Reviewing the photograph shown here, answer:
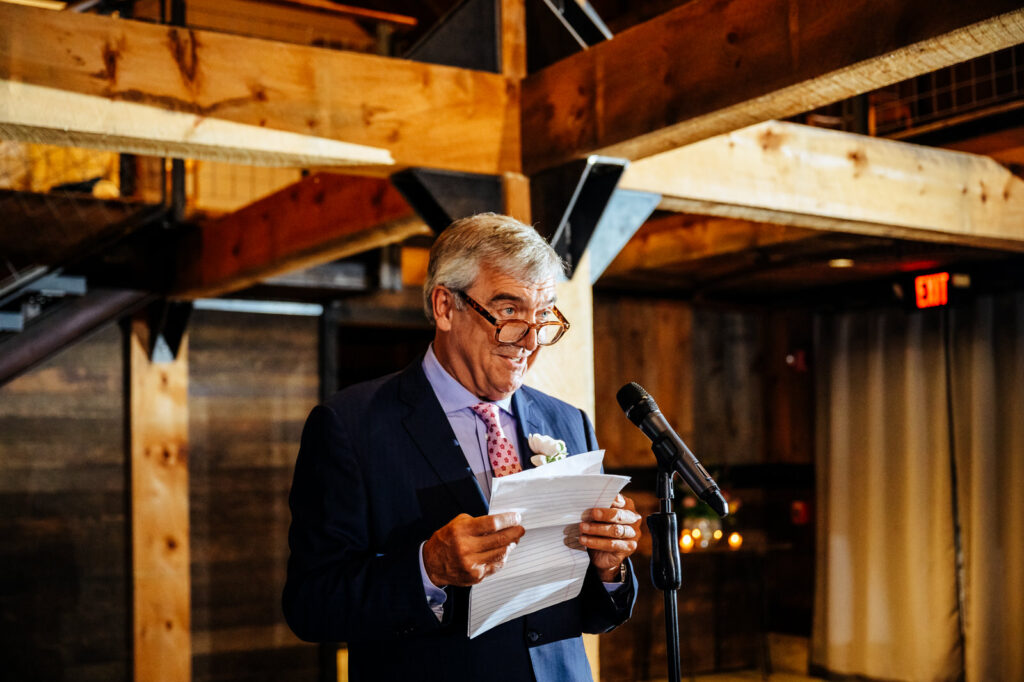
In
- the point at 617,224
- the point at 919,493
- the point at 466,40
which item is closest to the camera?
the point at 466,40

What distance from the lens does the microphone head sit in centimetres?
177

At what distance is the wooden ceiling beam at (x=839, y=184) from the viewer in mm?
3430

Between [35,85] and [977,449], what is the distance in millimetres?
5682

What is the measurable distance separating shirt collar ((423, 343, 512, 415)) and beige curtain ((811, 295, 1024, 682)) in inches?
204

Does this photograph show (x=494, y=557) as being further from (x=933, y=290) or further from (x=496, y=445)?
(x=933, y=290)

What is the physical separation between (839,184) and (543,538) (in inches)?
97.9

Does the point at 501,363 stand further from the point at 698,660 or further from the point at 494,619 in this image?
the point at 698,660

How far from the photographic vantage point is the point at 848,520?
23.2 ft

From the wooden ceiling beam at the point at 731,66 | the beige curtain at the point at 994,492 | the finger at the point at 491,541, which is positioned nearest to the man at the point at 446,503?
the finger at the point at 491,541

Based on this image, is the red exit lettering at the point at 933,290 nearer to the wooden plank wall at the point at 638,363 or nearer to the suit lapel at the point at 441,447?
the wooden plank wall at the point at 638,363

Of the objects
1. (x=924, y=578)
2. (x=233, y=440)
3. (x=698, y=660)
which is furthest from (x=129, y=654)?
(x=924, y=578)

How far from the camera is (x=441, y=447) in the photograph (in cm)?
185

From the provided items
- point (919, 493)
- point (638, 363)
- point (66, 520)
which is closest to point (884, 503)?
point (919, 493)

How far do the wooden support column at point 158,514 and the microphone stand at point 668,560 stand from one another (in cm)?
527
